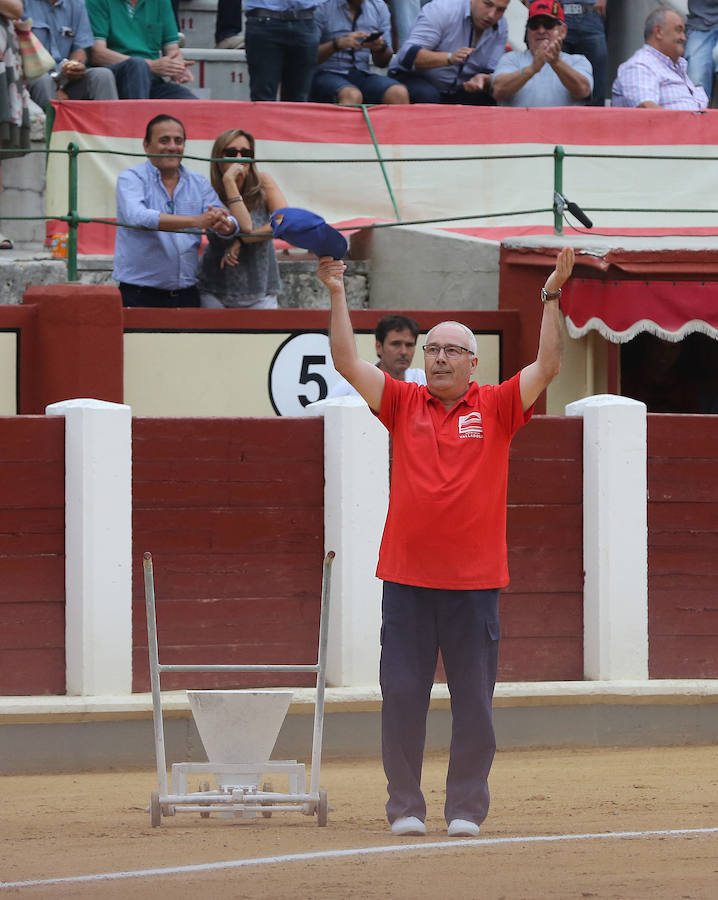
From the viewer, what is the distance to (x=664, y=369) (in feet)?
33.7

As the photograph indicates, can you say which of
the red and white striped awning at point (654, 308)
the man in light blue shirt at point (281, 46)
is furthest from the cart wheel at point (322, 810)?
the man in light blue shirt at point (281, 46)

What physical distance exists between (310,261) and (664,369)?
2.10 metres

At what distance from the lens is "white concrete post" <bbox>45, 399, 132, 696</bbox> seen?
279 inches

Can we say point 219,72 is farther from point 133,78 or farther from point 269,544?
point 269,544

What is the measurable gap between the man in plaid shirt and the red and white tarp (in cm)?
46

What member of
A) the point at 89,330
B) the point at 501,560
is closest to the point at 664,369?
the point at 89,330

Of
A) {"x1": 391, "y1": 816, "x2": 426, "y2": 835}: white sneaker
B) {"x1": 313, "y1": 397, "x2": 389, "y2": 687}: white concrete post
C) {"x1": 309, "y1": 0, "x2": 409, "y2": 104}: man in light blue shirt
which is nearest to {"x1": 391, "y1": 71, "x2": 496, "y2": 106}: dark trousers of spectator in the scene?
{"x1": 309, "y1": 0, "x2": 409, "y2": 104}: man in light blue shirt

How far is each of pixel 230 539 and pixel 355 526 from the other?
507mm

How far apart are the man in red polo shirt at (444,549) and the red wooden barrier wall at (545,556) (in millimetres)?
2320

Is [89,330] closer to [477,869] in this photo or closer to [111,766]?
[111,766]

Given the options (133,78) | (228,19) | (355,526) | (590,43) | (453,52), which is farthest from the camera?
(228,19)

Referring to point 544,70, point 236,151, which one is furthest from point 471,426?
point 544,70

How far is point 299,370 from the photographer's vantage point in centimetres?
923

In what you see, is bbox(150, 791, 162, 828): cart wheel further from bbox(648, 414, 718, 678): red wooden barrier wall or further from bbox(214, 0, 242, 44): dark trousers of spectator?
bbox(214, 0, 242, 44): dark trousers of spectator
